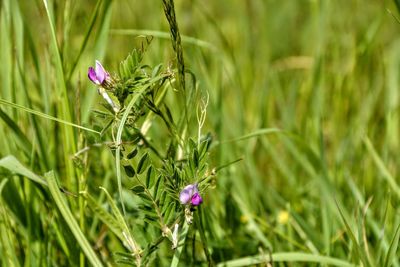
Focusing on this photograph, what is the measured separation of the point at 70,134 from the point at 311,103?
3.16ft

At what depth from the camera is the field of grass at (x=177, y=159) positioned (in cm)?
113

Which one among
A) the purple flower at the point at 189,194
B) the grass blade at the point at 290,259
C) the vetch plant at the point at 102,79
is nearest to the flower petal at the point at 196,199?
the purple flower at the point at 189,194

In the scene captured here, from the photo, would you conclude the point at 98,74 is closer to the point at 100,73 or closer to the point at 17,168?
the point at 100,73

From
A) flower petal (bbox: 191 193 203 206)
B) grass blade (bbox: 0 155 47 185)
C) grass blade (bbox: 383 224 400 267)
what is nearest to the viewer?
flower petal (bbox: 191 193 203 206)

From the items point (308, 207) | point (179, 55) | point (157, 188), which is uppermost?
point (179, 55)

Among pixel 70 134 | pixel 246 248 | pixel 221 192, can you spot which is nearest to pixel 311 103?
pixel 221 192

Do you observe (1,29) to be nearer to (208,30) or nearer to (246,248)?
(246,248)

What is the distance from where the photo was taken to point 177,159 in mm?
1338

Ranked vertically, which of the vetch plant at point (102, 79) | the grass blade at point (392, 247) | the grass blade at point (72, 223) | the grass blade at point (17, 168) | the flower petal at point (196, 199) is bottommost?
the grass blade at point (392, 247)

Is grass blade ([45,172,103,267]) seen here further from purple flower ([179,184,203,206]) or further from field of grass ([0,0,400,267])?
purple flower ([179,184,203,206])

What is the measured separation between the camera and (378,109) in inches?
92.2

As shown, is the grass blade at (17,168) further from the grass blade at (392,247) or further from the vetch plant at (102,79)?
the grass blade at (392,247)

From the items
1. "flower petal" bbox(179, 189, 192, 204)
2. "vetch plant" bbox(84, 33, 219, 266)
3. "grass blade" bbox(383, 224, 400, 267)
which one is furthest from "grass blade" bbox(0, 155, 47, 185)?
"grass blade" bbox(383, 224, 400, 267)

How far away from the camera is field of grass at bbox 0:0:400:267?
113 cm
